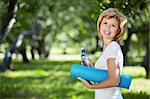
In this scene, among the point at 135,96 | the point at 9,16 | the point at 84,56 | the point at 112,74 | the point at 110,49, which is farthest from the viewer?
the point at 9,16

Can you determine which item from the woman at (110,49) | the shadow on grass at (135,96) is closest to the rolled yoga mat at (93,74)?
the woman at (110,49)

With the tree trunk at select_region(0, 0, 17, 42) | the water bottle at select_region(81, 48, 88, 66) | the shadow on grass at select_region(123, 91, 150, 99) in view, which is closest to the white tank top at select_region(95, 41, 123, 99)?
the water bottle at select_region(81, 48, 88, 66)

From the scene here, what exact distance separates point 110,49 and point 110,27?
216 millimetres

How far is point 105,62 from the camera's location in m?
4.42

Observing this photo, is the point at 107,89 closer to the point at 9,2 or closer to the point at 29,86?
the point at 9,2

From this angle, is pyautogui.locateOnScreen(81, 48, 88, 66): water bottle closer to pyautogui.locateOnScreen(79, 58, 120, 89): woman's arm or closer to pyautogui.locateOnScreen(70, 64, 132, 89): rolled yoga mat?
pyautogui.locateOnScreen(70, 64, 132, 89): rolled yoga mat

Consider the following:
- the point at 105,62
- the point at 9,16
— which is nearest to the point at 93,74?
the point at 105,62

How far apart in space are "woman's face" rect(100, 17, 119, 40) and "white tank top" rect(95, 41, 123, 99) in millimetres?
80

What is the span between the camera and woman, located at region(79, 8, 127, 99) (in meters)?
4.34

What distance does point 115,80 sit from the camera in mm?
4309

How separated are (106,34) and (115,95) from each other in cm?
61

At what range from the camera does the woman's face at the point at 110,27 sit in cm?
445

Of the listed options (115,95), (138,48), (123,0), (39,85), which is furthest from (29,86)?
(138,48)

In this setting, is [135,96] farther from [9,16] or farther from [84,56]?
[84,56]
